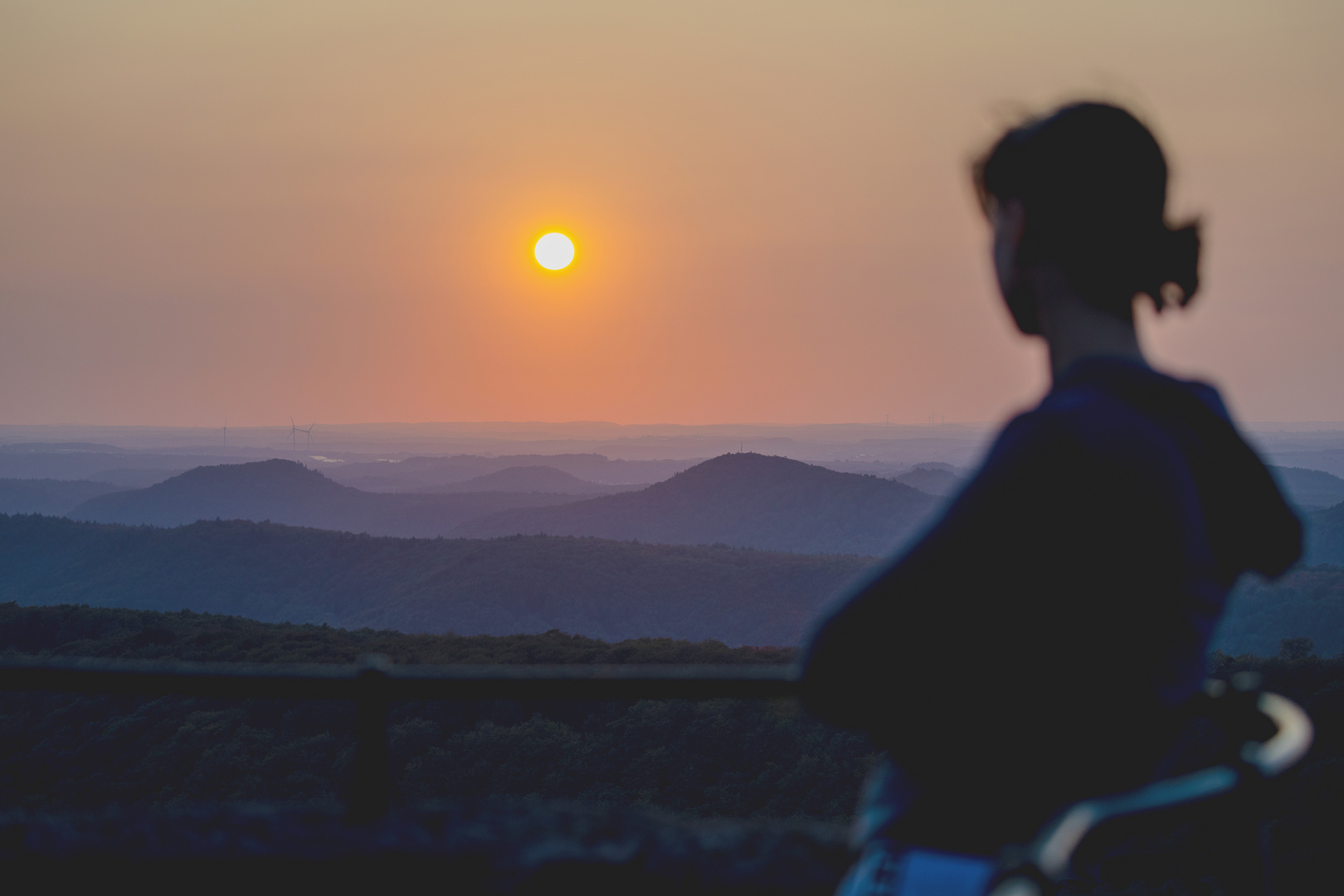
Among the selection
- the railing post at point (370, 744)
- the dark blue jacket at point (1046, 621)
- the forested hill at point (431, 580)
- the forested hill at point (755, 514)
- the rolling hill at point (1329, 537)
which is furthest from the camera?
the forested hill at point (755, 514)

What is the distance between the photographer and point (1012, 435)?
1.22 meters

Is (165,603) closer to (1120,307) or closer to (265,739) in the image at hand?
(265,739)

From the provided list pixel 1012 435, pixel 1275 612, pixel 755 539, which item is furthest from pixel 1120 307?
pixel 755 539

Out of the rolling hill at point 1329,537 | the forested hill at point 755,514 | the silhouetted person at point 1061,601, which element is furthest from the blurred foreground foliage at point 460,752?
the forested hill at point 755,514

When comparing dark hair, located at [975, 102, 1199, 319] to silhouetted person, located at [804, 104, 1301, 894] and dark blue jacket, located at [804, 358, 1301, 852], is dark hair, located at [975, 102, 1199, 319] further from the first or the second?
dark blue jacket, located at [804, 358, 1301, 852]

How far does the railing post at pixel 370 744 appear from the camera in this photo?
3.45m

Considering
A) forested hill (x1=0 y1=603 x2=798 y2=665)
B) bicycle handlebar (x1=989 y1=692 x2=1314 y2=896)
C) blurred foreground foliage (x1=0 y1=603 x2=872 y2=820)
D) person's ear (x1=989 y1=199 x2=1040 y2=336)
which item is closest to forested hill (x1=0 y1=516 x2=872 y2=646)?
forested hill (x1=0 y1=603 x2=798 y2=665)

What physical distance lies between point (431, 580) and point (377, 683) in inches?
4148

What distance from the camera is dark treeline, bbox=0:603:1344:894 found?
31062 millimetres

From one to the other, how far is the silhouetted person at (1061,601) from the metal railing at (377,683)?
5.25 feet

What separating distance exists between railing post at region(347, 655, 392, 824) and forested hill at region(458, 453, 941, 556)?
525 ft

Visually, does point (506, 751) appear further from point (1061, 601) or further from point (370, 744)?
point (1061, 601)

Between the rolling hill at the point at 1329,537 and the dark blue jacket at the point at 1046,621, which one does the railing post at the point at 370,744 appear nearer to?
the dark blue jacket at the point at 1046,621

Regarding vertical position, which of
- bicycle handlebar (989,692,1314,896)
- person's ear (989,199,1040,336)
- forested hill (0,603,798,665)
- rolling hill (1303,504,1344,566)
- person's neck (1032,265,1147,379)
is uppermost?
person's ear (989,199,1040,336)
